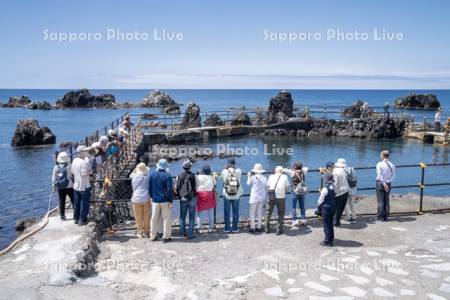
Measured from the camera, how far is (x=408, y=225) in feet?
32.5

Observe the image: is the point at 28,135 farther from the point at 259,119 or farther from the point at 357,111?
the point at 357,111

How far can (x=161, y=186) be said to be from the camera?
868cm

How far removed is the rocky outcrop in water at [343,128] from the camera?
39469mm

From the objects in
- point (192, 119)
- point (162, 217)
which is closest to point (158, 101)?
point (192, 119)

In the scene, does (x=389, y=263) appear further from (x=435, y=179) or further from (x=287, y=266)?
(x=435, y=179)

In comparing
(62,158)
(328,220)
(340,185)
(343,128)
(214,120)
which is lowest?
(328,220)

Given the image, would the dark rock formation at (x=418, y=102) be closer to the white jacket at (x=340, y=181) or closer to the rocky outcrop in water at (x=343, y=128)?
the rocky outcrop in water at (x=343, y=128)

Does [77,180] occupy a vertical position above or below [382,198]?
above

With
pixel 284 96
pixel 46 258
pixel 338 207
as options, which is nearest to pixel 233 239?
pixel 338 207

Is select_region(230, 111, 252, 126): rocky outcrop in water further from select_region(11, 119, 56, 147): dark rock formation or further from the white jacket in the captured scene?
the white jacket

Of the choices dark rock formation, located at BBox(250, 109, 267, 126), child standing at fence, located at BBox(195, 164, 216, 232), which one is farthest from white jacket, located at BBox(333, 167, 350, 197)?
dark rock formation, located at BBox(250, 109, 267, 126)

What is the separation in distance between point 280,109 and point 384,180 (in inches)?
1400

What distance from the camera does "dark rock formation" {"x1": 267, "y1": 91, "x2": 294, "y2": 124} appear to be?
4384 centimetres

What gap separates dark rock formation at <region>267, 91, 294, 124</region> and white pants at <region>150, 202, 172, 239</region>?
3556cm
